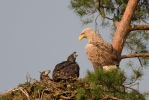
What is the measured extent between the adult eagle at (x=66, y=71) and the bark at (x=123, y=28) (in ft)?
2.56

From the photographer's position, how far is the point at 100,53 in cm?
912

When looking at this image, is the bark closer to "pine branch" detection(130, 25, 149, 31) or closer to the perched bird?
"pine branch" detection(130, 25, 149, 31)

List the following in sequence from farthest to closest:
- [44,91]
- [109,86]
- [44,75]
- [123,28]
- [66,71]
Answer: [123,28] < [44,75] < [66,71] < [44,91] < [109,86]

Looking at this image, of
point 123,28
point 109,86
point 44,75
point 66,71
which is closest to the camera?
point 109,86

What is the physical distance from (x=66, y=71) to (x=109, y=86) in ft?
8.45

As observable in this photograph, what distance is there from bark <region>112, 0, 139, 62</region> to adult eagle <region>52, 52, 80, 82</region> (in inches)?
30.7

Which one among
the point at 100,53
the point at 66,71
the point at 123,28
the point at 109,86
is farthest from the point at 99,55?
the point at 109,86

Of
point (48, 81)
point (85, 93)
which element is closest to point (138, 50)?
point (48, 81)

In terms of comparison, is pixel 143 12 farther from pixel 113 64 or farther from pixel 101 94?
pixel 101 94

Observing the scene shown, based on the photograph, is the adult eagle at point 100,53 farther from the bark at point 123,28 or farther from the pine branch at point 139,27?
the pine branch at point 139,27

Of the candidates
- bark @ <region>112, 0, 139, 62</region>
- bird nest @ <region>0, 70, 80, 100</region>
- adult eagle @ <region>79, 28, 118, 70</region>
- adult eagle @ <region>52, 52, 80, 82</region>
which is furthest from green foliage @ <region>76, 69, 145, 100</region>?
bark @ <region>112, 0, 139, 62</region>

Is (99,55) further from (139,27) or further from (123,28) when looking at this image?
(139,27)

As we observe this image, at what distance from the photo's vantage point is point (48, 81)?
8859 mm

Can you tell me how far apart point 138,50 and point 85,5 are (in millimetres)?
1282
